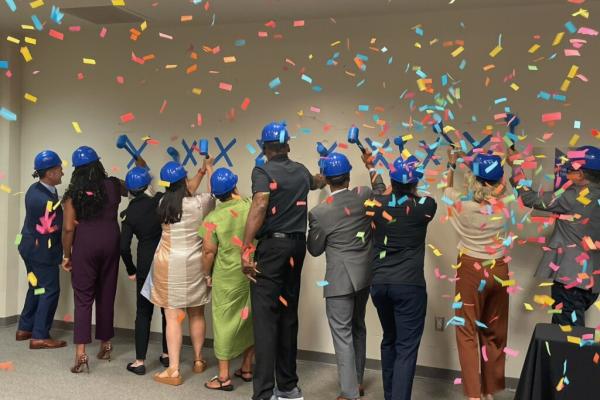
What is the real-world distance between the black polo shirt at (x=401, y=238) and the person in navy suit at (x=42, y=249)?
2.89m

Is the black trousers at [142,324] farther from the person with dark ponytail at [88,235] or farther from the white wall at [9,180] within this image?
the white wall at [9,180]

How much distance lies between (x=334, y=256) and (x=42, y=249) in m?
2.79

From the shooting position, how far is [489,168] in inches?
148

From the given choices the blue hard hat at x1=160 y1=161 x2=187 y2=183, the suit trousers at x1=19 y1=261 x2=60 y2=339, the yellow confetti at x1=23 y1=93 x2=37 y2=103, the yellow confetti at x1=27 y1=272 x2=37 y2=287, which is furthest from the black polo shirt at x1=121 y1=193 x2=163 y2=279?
the yellow confetti at x1=23 y1=93 x2=37 y2=103

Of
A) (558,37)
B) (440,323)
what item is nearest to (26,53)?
(440,323)

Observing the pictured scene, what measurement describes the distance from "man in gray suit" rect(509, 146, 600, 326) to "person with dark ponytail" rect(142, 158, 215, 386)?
231 cm

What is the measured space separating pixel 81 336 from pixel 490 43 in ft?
12.3

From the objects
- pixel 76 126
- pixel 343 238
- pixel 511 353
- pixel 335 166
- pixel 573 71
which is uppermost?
pixel 573 71

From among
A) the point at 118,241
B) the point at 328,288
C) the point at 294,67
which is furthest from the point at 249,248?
the point at 294,67

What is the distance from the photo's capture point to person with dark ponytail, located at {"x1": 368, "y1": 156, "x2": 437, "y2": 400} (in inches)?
145

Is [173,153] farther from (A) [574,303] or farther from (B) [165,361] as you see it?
(A) [574,303]

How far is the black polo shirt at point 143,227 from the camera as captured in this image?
15.2 feet

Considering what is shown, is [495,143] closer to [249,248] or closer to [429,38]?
[429,38]

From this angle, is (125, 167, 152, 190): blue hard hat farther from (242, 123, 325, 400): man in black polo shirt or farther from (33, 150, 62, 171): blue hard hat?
(242, 123, 325, 400): man in black polo shirt
